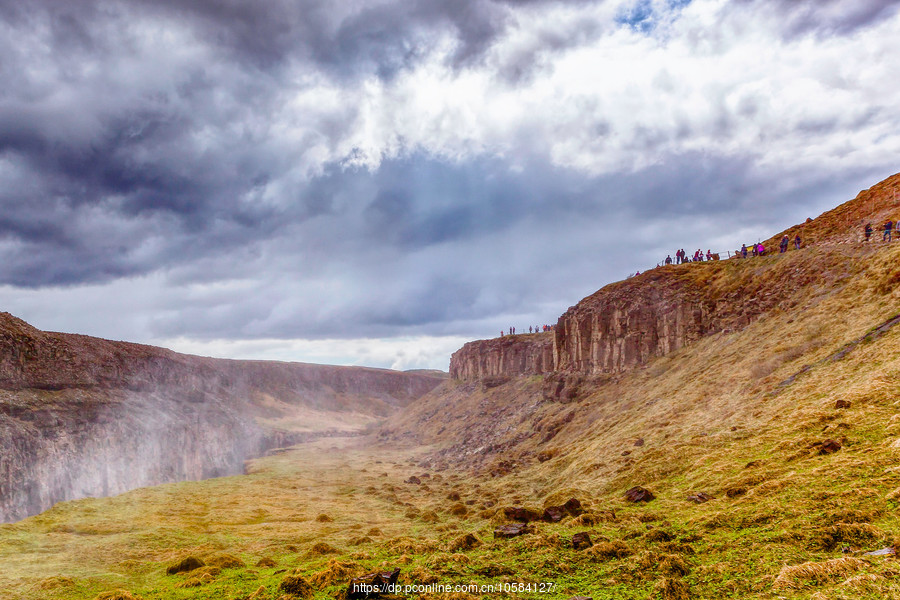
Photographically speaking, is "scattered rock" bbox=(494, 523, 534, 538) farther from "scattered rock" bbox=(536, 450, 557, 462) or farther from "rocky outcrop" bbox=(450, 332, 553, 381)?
"rocky outcrop" bbox=(450, 332, 553, 381)

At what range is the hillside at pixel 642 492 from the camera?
13.2 metres

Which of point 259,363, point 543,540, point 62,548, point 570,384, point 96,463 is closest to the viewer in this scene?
point 543,540

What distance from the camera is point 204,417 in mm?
87688

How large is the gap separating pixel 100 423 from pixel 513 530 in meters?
68.1

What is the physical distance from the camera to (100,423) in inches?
2511

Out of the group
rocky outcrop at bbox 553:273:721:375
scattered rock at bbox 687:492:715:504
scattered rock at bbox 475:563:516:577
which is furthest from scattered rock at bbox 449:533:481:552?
rocky outcrop at bbox 553:273:721:375

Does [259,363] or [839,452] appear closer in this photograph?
[839,452]

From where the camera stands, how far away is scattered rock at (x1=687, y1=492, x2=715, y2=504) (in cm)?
1858

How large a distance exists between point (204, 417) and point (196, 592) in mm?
80168

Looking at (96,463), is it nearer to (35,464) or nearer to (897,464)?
(35,464)

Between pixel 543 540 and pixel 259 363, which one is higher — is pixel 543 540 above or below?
below

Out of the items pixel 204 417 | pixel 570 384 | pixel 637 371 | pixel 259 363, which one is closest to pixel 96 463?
pixel 204 417

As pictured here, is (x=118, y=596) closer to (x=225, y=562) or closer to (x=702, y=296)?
(x=225, y=562)

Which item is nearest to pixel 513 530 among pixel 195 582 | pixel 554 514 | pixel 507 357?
pixel 554 514
